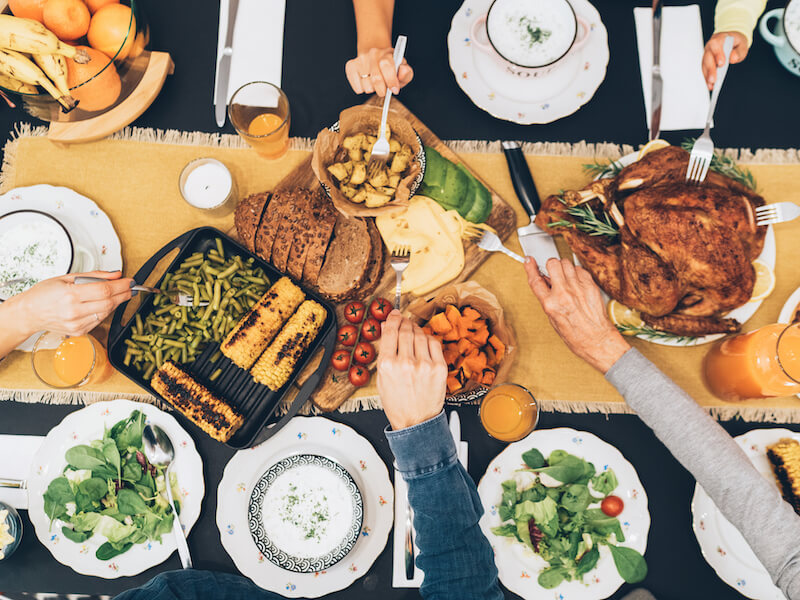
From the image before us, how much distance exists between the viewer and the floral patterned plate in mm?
2164

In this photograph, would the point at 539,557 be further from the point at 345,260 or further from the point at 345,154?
the point at 345,154

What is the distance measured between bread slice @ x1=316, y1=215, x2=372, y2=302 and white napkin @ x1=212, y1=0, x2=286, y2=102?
0.83m

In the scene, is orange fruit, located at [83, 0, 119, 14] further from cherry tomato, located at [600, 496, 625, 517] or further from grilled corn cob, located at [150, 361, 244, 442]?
cherry tomato, located at [600, 496, 625, 517]

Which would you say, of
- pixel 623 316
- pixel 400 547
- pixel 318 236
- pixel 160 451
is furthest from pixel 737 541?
pixel 160 451

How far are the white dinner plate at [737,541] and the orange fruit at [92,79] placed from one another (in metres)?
2.99

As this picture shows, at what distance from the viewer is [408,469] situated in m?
1.75

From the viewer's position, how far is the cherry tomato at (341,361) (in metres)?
2.25

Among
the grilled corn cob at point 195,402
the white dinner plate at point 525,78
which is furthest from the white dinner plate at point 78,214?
the white dinner plate at point 525,78

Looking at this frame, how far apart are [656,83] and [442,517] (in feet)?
7.08

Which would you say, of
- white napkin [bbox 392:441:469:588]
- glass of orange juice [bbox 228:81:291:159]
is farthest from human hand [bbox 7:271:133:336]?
white napkin [bbox 392:441:469:588]

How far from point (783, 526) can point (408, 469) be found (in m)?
1.36

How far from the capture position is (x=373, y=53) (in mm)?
2248

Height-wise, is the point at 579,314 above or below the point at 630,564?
above

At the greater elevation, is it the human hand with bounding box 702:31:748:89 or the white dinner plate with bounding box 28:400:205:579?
the human hand with bounding box 702:31:748:89
